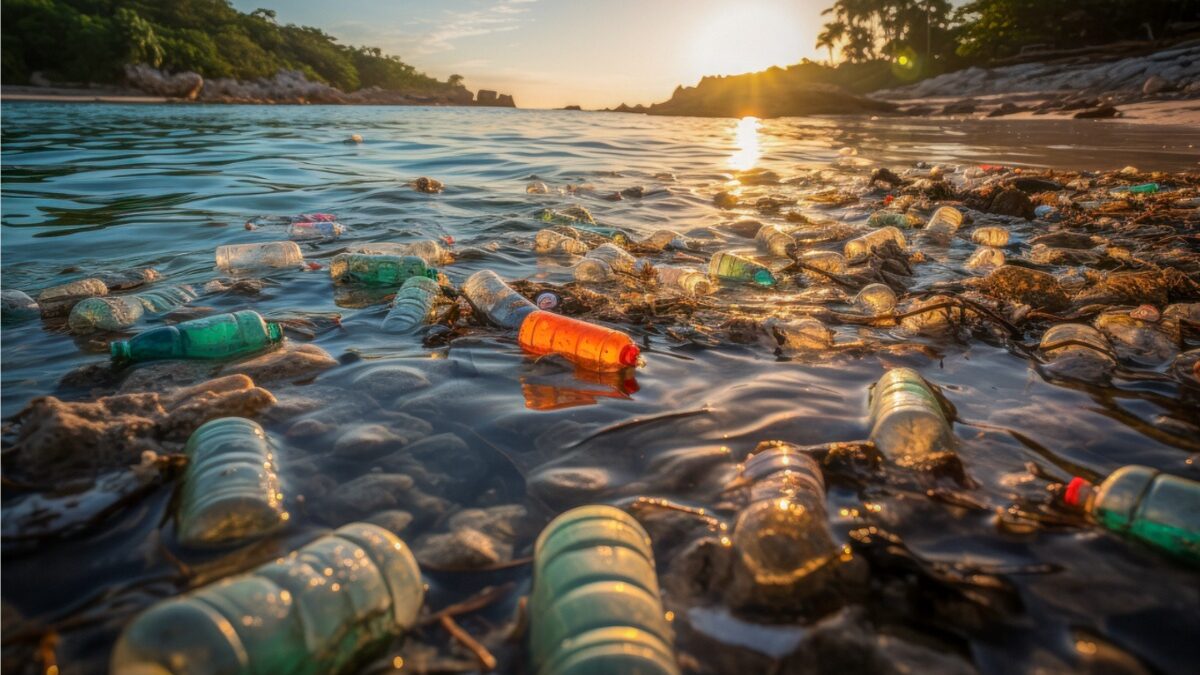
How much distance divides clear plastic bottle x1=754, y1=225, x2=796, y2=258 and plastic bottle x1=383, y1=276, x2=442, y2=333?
261 centimetres

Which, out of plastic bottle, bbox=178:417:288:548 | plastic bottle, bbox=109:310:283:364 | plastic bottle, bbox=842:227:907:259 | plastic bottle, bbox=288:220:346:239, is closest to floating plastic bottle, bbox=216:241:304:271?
plastic bottle, bbox=288:220:346:239

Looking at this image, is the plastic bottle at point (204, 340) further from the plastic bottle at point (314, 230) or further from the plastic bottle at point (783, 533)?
the plastic bottle at point (314, 230)

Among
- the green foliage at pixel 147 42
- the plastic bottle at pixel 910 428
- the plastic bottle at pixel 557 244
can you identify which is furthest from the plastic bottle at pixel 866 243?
the green foliage at pixel 147 42

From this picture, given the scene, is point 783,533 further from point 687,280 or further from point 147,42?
point 147,42

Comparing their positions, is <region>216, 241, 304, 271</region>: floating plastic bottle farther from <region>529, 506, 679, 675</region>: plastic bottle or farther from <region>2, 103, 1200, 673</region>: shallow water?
<region>529, 506, 679, 675</region>: plastic bottle

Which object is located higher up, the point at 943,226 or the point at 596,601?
the point at 943,226

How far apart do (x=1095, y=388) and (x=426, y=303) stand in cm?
299

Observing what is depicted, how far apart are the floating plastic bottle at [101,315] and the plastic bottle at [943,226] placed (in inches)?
216

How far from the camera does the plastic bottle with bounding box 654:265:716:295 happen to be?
3.89 metres

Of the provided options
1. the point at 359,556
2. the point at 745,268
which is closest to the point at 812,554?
the point at 359,556

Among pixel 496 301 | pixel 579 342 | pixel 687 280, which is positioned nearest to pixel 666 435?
pixel 579 342

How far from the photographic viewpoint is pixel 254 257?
433 centimetres

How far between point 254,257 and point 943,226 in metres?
5.40

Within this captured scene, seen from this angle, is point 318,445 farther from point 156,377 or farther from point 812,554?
point 812,554
